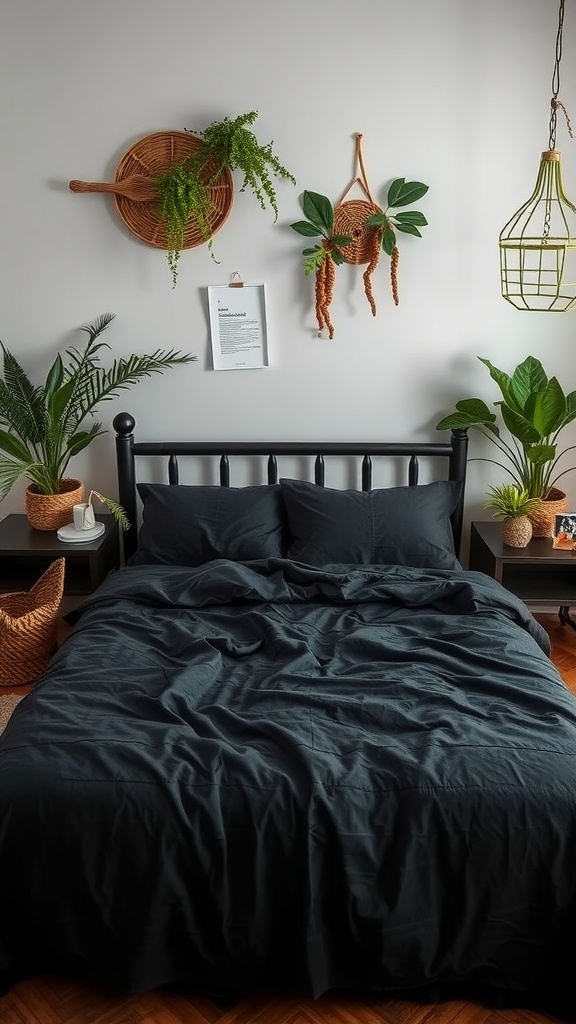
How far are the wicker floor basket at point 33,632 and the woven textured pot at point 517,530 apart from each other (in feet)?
5.57

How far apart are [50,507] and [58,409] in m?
0.41

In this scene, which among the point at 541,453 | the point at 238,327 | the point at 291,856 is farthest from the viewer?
the point at 238,327

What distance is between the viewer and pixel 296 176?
3646 mm

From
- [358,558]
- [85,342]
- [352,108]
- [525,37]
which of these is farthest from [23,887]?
[525,37]

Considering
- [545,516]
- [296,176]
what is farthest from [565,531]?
[296,176]

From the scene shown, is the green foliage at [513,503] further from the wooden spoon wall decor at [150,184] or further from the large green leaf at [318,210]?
the wooden spoon wall decor at [150,184]

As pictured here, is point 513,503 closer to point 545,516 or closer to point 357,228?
point 545,516

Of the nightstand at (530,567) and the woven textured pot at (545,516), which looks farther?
the woven textured pot at (545,516)

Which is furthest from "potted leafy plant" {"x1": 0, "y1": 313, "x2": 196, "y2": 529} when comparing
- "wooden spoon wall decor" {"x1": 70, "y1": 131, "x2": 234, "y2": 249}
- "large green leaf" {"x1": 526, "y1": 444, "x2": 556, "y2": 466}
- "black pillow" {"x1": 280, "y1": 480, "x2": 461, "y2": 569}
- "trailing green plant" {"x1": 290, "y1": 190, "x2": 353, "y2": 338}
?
"large green leaf" {"x1": 526, "y1": 444, "x2": 556, "y2": 466}

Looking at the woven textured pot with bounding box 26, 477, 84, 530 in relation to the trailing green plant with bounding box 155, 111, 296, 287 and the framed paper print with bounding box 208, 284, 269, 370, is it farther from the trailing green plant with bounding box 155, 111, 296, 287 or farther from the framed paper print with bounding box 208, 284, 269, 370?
the trailing green plant with bounding box 155, 111, 296, 287

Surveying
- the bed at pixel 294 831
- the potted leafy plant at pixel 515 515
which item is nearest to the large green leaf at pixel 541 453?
the potted leafy plant at pixel 515 515

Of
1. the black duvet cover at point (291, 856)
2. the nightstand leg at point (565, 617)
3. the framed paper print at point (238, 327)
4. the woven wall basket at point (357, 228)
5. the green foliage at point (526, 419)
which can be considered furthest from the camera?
the nightstand leg at point (565, 617)

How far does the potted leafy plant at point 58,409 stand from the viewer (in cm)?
368

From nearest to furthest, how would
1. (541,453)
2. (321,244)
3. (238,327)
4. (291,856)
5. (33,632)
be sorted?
1. (291,856)
2. (33,632)
3. (541,453)
4. (321,244)
5. (238,327)
